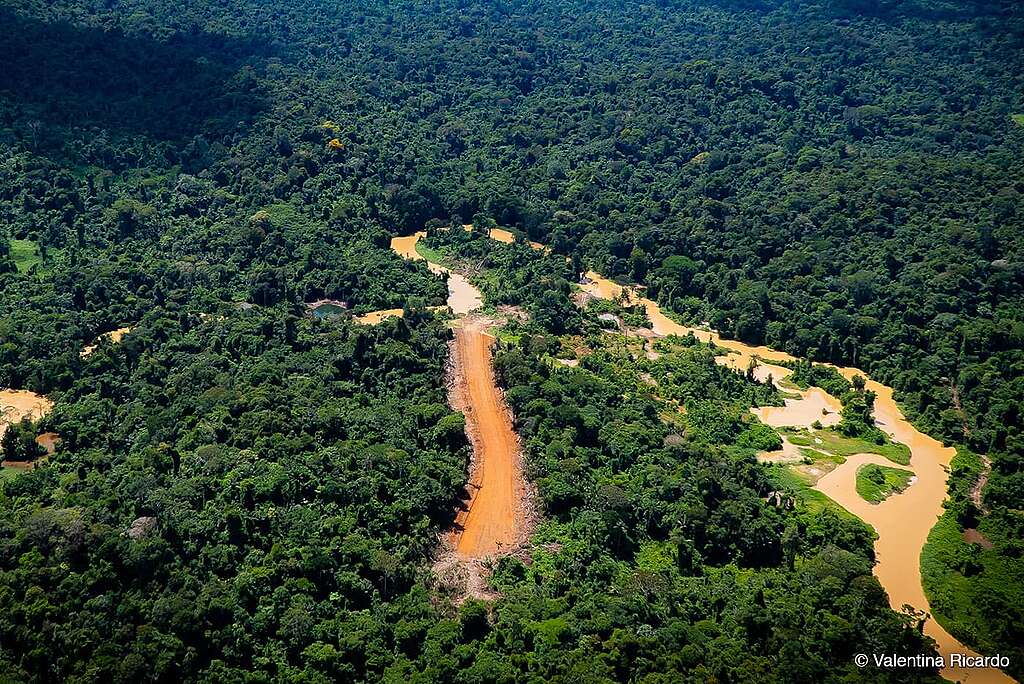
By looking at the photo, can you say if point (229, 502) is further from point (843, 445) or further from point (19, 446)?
point (843, 445)

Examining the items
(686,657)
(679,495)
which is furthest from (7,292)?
(686,657)

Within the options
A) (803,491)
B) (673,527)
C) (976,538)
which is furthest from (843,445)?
(673,527)

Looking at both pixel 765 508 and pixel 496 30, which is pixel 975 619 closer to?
pixel 765 508

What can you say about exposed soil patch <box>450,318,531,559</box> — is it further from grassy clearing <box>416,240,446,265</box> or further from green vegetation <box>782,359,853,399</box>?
green vegetation <box>782,359,853,399</box>

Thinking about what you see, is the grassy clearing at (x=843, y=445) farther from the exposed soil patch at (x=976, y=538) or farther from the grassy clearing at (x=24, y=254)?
the grassy clearing at (x=24, y=254)

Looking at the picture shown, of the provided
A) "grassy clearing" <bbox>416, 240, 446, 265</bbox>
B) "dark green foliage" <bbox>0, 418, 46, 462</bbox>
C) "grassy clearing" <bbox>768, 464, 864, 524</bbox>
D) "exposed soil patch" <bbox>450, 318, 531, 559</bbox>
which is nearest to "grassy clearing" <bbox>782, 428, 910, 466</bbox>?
"grassy clearing" <bbox>768, 464, 864, 524</bbox>

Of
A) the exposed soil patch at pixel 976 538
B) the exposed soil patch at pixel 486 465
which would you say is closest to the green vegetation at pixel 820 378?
the exposed soil patch at pixel 976 538
